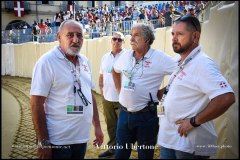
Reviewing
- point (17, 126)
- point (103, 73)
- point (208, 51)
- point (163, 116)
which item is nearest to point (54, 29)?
point (17, 126)

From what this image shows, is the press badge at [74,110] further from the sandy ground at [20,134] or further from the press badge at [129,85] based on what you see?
the sandy ground at [20,134]

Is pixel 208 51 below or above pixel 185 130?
above

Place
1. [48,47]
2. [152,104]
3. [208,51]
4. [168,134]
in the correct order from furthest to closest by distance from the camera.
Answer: [48,47] → [208,51] → [152,104] → [168,134]

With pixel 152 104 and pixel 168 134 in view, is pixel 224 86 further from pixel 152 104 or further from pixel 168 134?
pixel 152 104

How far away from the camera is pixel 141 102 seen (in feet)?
10.4

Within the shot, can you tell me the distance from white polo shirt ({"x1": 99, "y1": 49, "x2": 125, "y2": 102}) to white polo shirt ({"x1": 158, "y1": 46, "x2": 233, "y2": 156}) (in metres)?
2.39

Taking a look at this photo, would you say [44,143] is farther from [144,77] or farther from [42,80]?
[144,77]

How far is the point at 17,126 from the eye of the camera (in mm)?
6523

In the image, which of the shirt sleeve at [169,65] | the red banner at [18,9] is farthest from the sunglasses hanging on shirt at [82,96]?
the red banner at [18,9]

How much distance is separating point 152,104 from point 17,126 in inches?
173

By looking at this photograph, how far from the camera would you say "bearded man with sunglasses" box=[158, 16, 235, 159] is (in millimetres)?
2029

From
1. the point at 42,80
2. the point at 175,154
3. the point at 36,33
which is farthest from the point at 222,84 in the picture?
the point at 36,33

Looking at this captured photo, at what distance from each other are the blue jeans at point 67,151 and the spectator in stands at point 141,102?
714mm

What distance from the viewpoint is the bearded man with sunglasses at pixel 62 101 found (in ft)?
7.64
